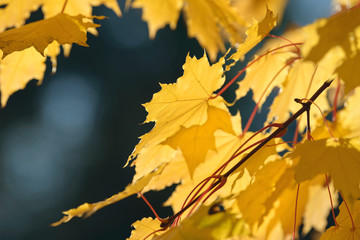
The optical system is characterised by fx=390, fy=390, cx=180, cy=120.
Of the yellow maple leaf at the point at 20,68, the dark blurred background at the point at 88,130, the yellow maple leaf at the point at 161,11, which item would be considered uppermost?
the yellow maple leaf at the point at 20,68

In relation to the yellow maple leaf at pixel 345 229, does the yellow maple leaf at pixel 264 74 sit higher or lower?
higher

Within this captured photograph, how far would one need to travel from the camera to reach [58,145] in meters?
6.25

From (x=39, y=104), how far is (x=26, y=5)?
5483mm

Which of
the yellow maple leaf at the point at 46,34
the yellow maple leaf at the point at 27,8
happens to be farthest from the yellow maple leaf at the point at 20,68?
the yellow maple leaf at the point at 46,34

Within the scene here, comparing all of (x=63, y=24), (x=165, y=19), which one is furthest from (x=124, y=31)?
(x=63, y=24)

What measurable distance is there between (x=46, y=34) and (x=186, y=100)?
280 millimetres

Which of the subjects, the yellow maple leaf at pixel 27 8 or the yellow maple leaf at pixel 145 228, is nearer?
the yellow maple leaf at pixel 145 228

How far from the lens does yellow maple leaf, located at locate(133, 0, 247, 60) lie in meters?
1.01

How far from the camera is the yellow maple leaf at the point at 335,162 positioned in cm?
56

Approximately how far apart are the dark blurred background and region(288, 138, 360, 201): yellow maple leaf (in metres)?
4.30

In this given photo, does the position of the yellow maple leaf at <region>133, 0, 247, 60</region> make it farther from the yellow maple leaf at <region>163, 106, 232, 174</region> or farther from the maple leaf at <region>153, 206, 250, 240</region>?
the maple leaf at <region>153, 206, 250, 240</region>

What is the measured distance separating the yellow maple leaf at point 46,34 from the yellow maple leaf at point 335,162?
39 centimetres

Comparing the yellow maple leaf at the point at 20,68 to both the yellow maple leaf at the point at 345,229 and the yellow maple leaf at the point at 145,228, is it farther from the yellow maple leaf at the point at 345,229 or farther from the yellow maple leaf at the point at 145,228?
the yellow maple leaf at the point at 345,229

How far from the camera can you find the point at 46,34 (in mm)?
666
